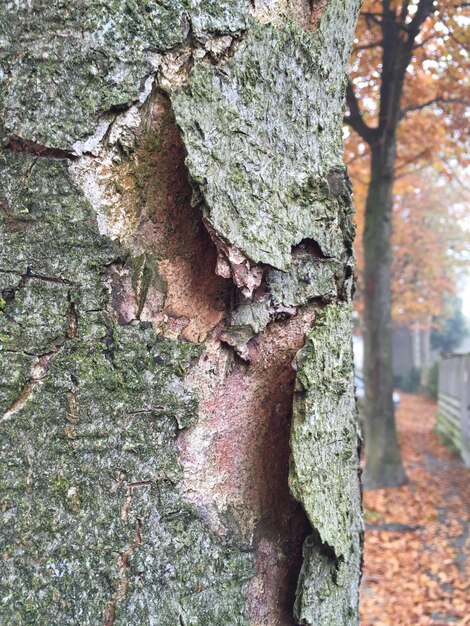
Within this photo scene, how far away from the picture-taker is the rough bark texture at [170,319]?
2.74 ft

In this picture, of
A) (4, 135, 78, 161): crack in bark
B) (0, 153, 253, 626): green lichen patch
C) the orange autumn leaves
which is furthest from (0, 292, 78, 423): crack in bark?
the orange autumn leaves

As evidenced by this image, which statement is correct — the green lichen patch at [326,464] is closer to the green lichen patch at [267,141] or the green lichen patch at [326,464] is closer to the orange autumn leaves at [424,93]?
the green lichen patch at [267,141]

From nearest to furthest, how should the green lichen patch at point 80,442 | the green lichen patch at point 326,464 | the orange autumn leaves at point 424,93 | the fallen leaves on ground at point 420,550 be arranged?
1. the green lichen patch at point 80,442
2. the green lichen patch at point 326,464
3. the fallen leaves on ground at point 420,550
4. the orange autumn leaves at point 424,93

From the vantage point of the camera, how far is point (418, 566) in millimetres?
5445

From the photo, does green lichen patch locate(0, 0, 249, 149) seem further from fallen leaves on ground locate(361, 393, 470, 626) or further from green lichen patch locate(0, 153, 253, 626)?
fallen leaves on ground locate(361, 393, 470, 626)

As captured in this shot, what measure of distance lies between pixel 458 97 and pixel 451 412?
642 centimetres

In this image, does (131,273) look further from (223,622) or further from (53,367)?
(223,622)

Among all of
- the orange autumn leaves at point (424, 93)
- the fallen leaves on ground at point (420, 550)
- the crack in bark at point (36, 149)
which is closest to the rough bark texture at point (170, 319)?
the crack in bark at point (36, 149)

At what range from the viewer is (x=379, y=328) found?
8.28 m

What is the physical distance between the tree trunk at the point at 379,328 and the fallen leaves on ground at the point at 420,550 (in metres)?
0.46

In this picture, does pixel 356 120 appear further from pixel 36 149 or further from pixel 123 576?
pixel 123 576

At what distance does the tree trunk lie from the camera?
8.17 meters

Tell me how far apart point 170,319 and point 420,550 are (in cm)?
590

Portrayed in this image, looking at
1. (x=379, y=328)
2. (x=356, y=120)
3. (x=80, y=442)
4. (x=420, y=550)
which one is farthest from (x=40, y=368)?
(x=356, y=120)
